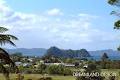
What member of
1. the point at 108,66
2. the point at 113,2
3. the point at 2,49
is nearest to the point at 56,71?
the point at 108,66

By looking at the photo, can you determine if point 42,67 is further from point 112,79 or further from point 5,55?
point 5,55

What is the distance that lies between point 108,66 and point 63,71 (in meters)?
18.6

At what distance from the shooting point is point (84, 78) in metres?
54.6

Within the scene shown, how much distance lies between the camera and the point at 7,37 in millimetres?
21266

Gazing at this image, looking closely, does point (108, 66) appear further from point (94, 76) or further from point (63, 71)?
point (94, 76)

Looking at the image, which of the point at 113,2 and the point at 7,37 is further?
the point at 113,2

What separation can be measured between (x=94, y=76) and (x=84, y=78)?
1578 mm

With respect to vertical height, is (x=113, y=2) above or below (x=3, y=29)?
above

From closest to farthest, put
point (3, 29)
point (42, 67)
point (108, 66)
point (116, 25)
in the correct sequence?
1. point (3, 29)
2. point (116, 25)
3. point (42, 67)
4. point (108, 66)

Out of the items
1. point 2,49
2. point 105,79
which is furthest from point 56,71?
point 2,49

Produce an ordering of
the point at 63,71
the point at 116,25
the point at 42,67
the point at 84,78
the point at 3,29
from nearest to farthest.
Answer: the point at 3,29 → the point at 116,25 → the point at 84,78 → the point at 63,71 → the point at 42,67

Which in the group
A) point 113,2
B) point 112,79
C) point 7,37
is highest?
point 113,2

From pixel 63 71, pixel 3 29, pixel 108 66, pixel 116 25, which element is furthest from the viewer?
pixel 108 66

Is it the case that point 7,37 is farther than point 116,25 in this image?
No
